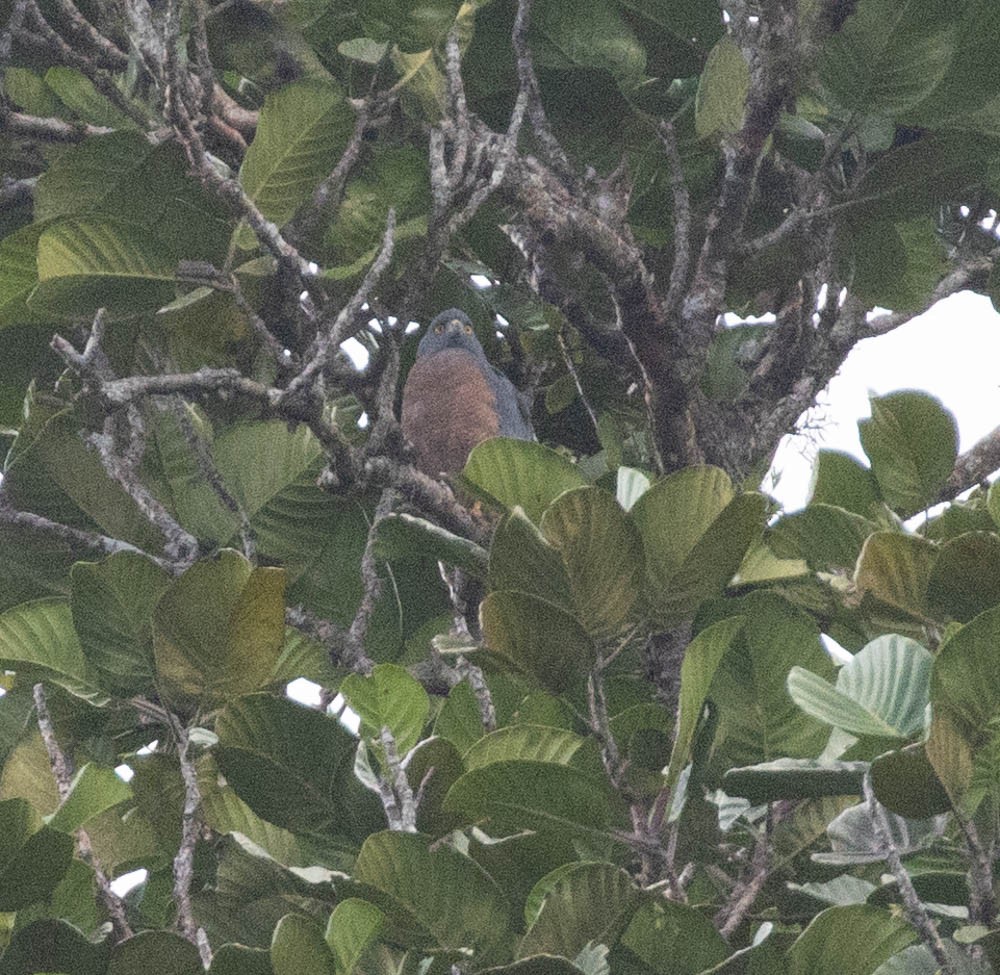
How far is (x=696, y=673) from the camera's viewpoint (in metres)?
1.72

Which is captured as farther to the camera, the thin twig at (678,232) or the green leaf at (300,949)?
the thin twig at (678,232)

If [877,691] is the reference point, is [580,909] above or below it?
below

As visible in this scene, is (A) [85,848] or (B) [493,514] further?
(B) [493,514]

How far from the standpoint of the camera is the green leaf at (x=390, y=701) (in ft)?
6.09

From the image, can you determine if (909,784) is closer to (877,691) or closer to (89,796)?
(877,691)

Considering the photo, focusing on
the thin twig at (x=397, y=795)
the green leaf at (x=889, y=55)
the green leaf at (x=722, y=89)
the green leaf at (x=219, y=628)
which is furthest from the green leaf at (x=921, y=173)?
the thin twig at (x=397, y=795)

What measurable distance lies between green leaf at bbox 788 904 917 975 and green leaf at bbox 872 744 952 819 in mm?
107

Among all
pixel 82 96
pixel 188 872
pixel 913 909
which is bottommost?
pixel 188 872

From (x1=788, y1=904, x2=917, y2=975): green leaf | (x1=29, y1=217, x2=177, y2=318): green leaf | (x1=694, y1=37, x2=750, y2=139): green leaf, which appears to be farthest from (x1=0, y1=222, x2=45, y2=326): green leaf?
(x1=788, y1=904, x2=917, y2=975): green leaf

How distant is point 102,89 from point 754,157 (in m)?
1.04

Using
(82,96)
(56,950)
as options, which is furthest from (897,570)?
(82,96)

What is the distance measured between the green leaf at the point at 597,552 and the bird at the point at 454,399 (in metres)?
1.32

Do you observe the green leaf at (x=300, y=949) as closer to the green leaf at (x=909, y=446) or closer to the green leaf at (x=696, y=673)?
the green leaf at (x=696, y=673)

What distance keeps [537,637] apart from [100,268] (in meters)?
1.02
